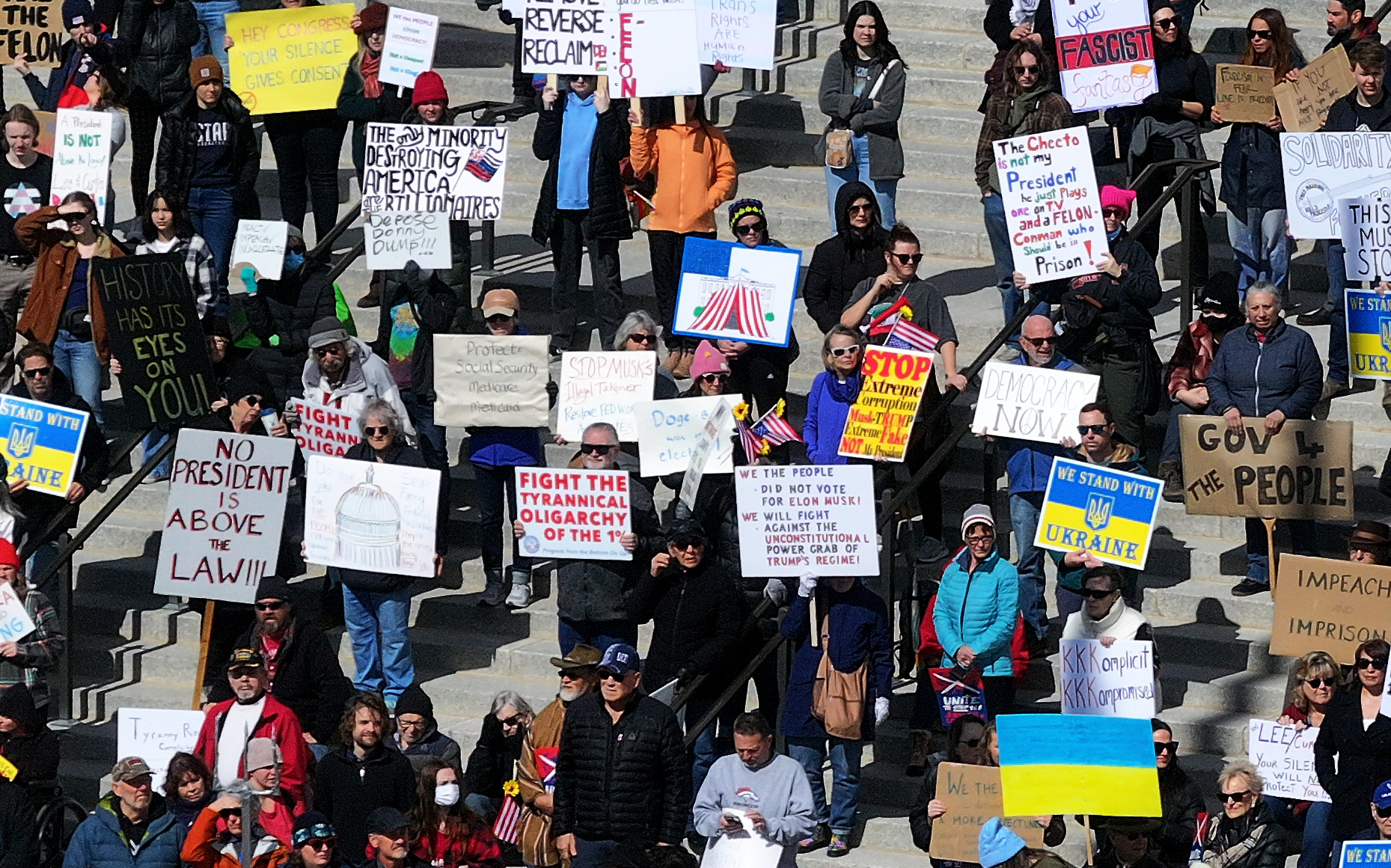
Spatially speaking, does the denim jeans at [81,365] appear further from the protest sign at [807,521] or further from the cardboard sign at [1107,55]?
the cardboard sign at [1107,55]

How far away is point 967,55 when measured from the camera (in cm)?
2294

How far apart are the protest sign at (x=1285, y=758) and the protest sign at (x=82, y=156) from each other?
29.0 ft

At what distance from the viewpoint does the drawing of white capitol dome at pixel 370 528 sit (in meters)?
16.9

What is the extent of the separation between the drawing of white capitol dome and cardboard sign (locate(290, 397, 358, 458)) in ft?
2.05

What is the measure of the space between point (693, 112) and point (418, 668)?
4.10 meters

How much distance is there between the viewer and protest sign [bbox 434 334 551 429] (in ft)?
58.6

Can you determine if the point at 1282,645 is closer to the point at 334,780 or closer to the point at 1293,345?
the point at 1293,345

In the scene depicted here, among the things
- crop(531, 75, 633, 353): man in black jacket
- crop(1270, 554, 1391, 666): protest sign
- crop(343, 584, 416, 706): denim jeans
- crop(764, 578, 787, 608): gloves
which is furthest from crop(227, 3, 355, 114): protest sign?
crop(1270, 554, 1391, 666): protest sign

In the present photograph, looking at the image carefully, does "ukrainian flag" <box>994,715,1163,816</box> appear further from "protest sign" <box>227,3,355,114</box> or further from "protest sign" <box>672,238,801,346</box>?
"protest sign" <box>227,3,355,114</box>

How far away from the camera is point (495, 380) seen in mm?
17906

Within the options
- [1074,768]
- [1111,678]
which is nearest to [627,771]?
[1074,768]

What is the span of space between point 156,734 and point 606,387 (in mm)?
3424

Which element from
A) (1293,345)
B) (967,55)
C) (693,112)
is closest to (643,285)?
(693,112)

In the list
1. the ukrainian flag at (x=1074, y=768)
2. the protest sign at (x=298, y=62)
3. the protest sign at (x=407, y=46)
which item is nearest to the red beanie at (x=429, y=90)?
the protest sign at (x=407, y=46)
